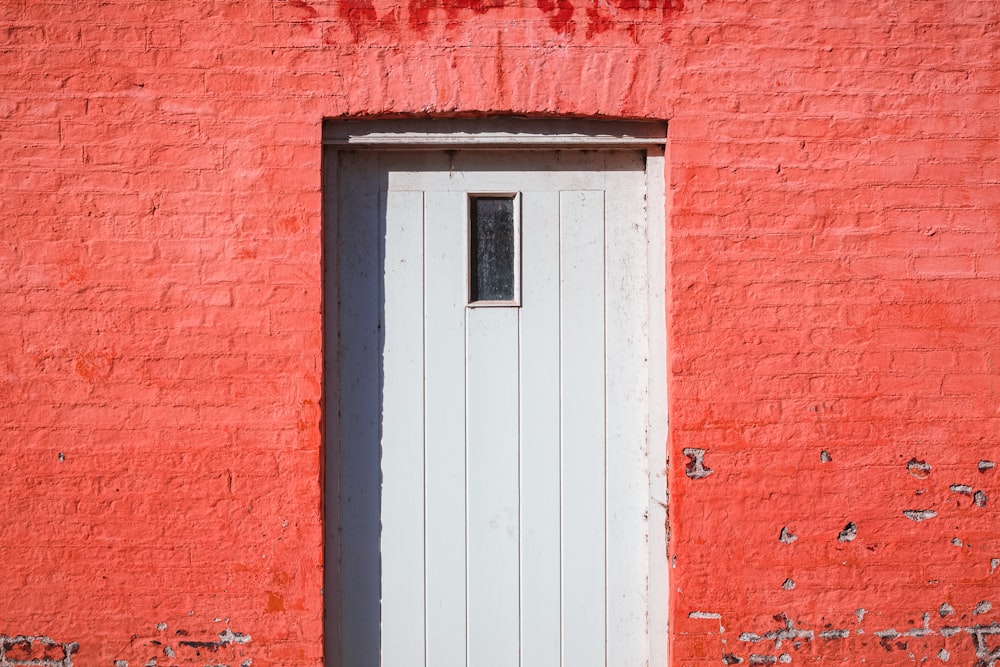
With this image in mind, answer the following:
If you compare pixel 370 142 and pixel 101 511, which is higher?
pixel 370 142

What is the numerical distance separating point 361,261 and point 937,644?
264 centimetres

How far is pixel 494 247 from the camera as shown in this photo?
328 centimetres

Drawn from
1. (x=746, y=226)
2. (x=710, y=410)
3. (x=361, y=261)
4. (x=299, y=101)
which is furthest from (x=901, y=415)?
(x=299, y=101)

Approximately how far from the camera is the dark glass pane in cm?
327

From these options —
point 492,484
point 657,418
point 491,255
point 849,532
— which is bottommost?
point 849,532

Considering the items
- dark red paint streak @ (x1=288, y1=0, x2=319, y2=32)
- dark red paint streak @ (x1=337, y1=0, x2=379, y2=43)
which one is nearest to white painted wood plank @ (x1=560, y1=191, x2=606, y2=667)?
dark red paint streak @ (x1=337, y1=0, x2=379, y2=43)

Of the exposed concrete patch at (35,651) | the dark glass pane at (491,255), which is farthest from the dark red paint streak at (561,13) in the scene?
the exposed concrete patch at (35,651)

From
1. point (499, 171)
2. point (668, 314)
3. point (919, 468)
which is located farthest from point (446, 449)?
point (919, 468)

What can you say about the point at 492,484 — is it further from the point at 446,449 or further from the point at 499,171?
the point at 499,171

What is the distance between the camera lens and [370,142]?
3.13m

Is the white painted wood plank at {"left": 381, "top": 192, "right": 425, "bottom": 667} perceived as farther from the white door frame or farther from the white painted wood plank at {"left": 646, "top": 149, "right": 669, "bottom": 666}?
the white painted wood plank at {"left": 646, "top": 149, "right": 669, "bottom": 666}

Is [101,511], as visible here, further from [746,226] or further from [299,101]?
[746,226]

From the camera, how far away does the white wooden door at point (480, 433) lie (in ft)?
10.6

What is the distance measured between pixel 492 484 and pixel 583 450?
0.38 metres
